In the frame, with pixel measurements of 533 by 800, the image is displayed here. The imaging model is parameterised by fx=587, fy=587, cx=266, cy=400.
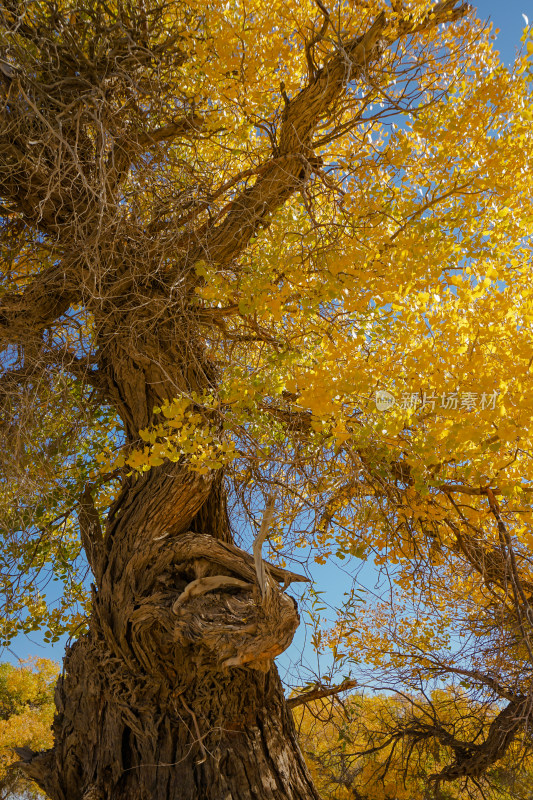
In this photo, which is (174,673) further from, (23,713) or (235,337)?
(23,713)

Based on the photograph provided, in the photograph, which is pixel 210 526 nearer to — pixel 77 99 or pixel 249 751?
pixel 249 751

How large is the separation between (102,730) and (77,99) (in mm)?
4605

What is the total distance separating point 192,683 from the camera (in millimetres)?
4227

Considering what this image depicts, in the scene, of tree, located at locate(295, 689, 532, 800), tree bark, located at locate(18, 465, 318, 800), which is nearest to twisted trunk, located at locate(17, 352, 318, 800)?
tree bark, located at locate(18, 465, 318, 800)

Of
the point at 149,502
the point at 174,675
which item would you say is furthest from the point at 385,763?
the point at 149,502

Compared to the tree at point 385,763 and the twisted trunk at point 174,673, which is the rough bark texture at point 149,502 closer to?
the twisted trunk at point 174,673

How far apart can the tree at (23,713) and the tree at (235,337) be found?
8052mm

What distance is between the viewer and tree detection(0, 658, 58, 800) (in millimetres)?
11633

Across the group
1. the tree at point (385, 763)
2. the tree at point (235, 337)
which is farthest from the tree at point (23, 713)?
the tree at point (235, 337)

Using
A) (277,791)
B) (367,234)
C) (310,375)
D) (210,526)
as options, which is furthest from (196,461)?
(277,791)

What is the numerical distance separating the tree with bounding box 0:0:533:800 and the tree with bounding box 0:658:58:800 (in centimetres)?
805

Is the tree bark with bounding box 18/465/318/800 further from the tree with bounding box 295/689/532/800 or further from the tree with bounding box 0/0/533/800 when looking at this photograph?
the tree with bounding box 295/689/532/800

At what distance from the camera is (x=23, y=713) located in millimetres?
13672

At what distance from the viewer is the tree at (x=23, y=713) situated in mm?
11633
